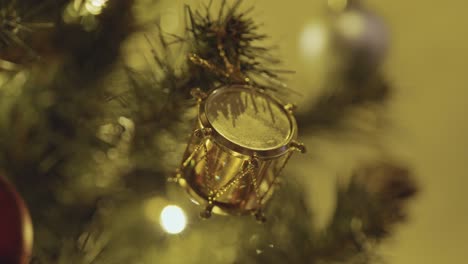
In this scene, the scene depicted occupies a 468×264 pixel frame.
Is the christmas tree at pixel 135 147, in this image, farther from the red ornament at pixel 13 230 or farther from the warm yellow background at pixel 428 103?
the warm yellow background at pixel 428 103

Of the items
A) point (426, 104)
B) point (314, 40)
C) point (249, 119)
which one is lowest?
point (426, 104)

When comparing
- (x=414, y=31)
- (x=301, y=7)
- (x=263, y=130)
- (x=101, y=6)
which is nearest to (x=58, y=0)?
(x=101, y=6)

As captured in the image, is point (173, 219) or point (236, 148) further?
point (173, 219)

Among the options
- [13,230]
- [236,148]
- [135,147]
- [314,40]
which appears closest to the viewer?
[13,230]

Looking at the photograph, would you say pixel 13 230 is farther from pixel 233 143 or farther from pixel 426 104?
pixel 426 104

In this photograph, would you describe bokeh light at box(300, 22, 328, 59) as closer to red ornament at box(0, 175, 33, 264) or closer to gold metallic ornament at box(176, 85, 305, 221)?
gold metallic ornament at box(176, 85, 305, 221)

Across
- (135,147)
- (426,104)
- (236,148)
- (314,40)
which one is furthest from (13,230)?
(426,104)

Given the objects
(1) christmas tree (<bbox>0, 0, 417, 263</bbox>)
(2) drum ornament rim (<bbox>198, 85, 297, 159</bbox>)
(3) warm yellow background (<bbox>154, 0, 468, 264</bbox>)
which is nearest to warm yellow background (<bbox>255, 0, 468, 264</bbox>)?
(3) warm yellow background (<bbox>154, 0, 468, 264</bbox>)
